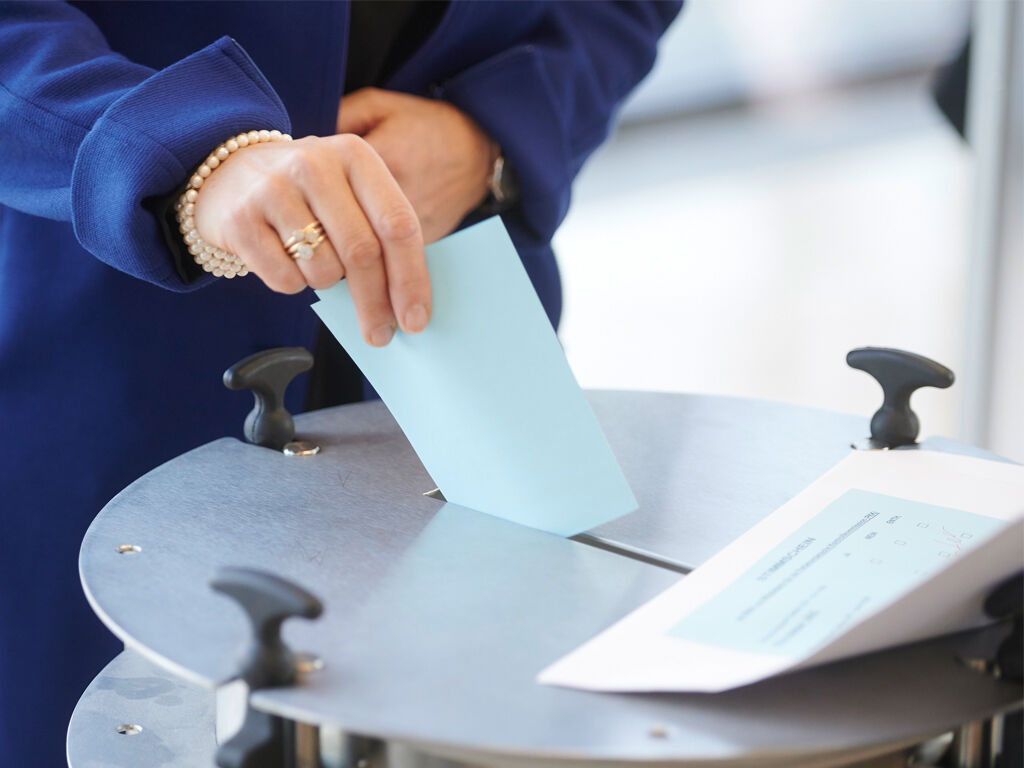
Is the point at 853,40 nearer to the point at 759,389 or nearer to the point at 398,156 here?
the point at 759,389

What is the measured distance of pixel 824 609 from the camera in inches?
21.9

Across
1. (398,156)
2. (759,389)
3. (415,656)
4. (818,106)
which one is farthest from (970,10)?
(818,106)

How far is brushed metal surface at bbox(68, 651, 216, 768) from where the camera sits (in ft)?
2.22

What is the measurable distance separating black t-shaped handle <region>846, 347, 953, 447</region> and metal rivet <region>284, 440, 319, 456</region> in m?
0.43

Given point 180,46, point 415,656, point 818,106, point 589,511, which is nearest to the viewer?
point 415,656

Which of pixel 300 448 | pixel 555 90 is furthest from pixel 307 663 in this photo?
pixel 555 90

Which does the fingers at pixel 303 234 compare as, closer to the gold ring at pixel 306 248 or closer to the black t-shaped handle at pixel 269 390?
the gold ring at pixel 306 248

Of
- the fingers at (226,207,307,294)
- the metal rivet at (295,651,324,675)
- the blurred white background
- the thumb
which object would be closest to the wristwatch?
the thumb

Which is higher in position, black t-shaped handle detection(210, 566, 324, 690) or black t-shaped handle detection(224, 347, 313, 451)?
black t-shaped handle detection(224, 347, 313, 451)

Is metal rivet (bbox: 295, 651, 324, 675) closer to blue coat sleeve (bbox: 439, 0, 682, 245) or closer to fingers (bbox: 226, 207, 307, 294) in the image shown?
fingers (bbox: 226, 207, 307, 294)

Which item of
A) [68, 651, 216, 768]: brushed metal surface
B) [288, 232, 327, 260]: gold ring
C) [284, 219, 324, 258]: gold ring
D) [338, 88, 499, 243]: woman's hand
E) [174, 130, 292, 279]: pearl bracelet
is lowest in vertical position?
[68, 651, 216, 768]: brushed metal surface

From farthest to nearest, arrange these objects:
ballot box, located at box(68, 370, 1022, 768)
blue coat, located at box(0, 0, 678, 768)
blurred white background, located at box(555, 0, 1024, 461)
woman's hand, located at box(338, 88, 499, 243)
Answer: blurred white background, located at box(555, 0, 1024, 461) → woman's hand, located at box(338, 88, 499, 243) → blue coat, located at box(0, 0, 678, 768) → ballot box, located at box(68, 370, 1022, 768)

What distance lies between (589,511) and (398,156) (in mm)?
480

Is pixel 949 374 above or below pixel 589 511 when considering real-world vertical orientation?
above
